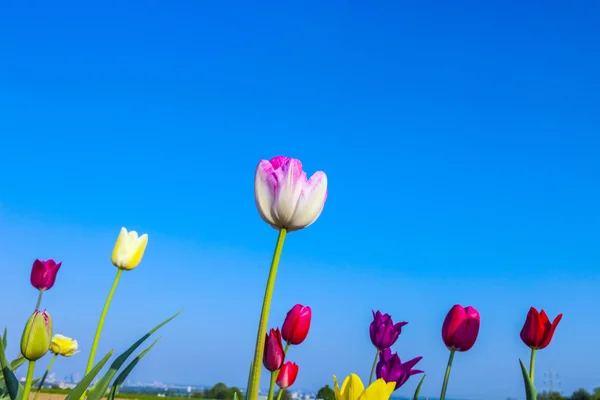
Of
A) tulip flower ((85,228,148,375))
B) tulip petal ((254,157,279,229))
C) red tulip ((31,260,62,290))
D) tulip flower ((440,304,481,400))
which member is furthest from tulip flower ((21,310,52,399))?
red tulip ((31,260,62,290))

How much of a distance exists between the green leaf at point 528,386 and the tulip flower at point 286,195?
1.51m

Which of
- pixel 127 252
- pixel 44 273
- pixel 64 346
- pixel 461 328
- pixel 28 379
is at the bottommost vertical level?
pixel 64 346

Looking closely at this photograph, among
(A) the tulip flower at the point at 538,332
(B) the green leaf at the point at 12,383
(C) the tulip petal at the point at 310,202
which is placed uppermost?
(C) the tulip petal at the point at 310,202

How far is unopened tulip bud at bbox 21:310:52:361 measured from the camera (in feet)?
7.97

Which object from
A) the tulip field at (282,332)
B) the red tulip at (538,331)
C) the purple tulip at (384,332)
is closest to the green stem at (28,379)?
the tulip field at (282,332)

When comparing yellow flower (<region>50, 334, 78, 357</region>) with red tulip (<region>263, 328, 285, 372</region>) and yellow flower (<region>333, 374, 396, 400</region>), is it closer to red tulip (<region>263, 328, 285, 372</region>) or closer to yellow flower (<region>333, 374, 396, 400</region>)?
red tulip (<region>263, 328, 285, 372</region>)

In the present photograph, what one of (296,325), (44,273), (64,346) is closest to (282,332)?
(296,325)

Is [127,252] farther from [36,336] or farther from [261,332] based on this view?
[261,332]

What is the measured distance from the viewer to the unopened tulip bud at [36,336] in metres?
2.43

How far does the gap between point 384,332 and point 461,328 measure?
83 centimetres

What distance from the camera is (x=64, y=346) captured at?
652cm

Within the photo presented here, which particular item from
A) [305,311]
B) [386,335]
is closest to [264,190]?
[305,311]

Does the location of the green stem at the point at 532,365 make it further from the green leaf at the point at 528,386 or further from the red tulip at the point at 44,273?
the red tulip at the point at 44,273

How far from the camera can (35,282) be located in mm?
4996
